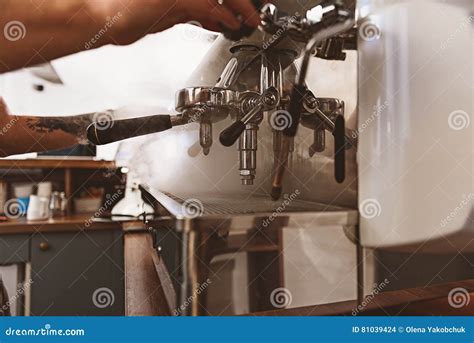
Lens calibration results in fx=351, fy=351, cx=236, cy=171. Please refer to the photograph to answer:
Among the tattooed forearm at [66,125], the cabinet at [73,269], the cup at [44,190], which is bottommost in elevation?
the cabinet at [73,269]

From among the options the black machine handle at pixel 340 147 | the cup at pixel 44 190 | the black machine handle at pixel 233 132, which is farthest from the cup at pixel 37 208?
the black machine handle at pixel 340 147

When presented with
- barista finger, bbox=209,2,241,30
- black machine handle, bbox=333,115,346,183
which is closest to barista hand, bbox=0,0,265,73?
barista finger, bbox=209,2,241,30

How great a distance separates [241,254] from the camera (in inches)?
16.4

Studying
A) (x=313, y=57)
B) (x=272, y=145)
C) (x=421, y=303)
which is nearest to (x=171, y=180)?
(x=272, y=145)

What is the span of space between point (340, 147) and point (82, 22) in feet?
1.55

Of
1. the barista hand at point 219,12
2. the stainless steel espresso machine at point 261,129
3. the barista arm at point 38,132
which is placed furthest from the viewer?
the barista arm at point 38,132

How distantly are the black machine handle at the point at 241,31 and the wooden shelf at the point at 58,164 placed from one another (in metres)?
0.36

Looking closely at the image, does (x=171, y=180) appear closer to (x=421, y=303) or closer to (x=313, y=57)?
(x=313, y=57)

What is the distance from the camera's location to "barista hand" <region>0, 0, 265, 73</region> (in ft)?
1.86

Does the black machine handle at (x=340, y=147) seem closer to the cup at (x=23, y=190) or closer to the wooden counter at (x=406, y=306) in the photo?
the wooden counter at (x=406, y=306)

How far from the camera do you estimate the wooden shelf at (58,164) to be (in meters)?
0.68

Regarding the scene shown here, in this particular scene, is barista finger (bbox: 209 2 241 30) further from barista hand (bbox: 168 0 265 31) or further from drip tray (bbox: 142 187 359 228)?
drip tray (bbox: 142 187 359 228)
